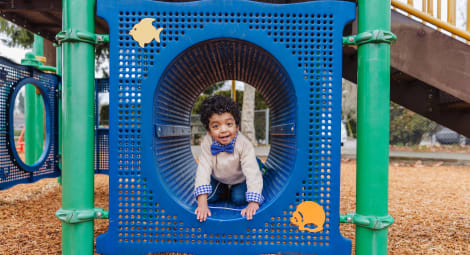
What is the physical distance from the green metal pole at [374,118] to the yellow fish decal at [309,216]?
0.28m

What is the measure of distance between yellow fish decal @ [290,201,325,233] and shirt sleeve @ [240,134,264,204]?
258 mm

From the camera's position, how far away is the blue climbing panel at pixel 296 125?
186 cm

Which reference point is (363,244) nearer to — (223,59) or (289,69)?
(289,69)

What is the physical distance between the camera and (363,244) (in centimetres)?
189

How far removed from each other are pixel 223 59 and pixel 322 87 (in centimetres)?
84

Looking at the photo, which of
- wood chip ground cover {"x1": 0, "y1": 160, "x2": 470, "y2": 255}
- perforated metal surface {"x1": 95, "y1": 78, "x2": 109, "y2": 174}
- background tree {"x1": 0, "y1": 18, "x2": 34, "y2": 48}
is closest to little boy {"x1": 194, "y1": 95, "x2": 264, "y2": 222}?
wood chip ground cover {"x1": 0, "y1": 160, "x2": 470, "y2": 255}

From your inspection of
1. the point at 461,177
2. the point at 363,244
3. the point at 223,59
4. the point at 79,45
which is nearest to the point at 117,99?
the point at 79,45

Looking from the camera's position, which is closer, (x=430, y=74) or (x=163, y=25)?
(x=163, y=25)

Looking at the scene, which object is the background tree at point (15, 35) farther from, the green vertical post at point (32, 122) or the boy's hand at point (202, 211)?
the boy's hand at point (202, 211)

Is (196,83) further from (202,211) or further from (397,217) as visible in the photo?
(397,217)

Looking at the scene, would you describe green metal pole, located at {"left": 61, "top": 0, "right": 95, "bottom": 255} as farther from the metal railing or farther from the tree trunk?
the tree trunk

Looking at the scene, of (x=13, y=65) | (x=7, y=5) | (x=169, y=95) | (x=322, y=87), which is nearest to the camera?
(x=322, y=87)

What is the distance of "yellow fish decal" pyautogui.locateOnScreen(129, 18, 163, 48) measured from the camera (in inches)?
73.5

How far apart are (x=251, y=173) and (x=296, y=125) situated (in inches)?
18.3
